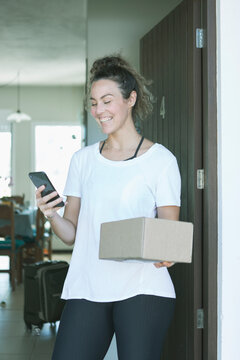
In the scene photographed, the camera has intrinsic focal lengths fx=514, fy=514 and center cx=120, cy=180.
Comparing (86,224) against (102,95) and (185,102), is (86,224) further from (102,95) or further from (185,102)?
(185,102)

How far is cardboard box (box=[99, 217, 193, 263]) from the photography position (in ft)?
4.50

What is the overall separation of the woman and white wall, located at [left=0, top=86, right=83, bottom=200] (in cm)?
651

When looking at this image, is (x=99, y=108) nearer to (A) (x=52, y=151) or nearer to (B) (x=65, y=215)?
(B) (x=65, y=215)

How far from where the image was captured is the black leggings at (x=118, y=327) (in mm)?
1518

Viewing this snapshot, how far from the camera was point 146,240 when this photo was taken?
4.49 feet

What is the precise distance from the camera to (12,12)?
4.98 metres

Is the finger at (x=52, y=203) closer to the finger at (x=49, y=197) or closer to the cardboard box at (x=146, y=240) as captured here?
the finger at (x=49, y=197)

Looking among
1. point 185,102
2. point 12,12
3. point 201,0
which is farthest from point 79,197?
point 12,12

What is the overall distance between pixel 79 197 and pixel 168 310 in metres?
0.47

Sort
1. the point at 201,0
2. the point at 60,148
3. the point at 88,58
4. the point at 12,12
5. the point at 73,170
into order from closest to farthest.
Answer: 1. the point at 73,170
2. the point at 201,0
3. the point at 88,58
4. the point at 12,12
5. the point at 60,148

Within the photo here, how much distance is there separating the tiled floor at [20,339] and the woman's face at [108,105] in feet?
4.91

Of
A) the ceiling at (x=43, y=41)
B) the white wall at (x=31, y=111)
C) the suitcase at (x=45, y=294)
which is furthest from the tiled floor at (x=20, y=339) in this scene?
the white wall at (x=31, y=111)

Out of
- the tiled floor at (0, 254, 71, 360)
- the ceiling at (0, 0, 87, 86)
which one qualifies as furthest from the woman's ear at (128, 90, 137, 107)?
the ceiling at (0, 0, 87, 86)
